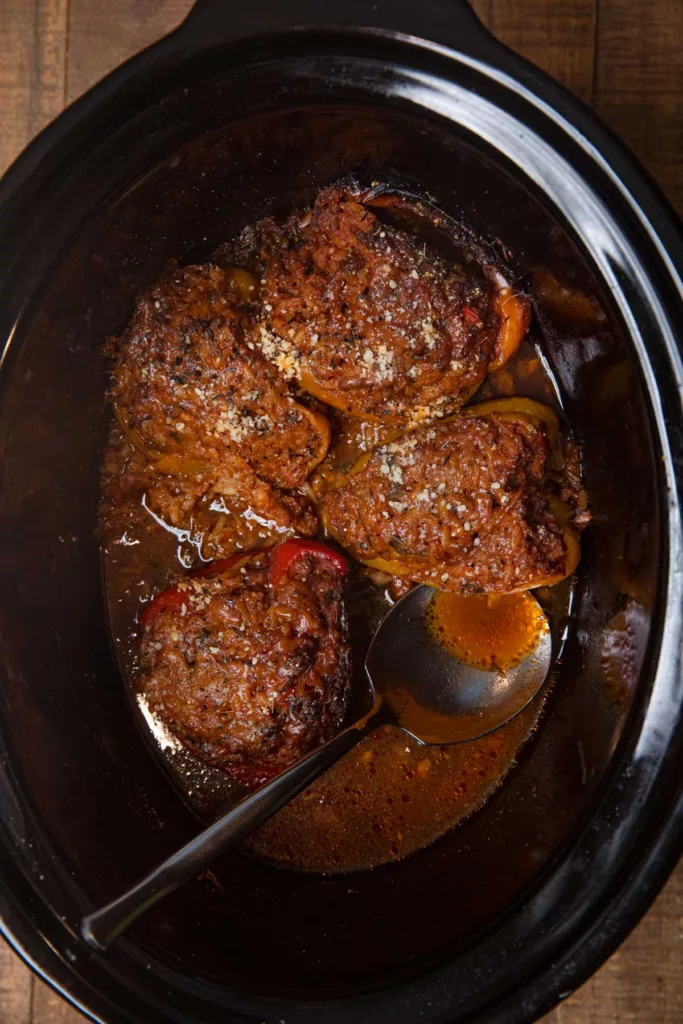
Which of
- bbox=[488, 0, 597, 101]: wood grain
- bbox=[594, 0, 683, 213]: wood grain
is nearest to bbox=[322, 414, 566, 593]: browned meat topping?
bbox=[594, 0, 683, 213]: wood grain

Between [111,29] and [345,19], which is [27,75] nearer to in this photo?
[111,29]

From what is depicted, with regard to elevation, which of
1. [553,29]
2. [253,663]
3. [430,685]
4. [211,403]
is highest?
[553,29]

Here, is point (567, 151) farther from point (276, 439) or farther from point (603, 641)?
point (603, 641)

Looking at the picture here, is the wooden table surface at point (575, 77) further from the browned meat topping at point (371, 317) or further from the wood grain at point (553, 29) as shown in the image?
the browned meat topping at point (371, 317)

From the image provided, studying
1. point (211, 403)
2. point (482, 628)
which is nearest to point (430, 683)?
point (482, 628)

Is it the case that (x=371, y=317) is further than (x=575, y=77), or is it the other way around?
(x=575, y=77)

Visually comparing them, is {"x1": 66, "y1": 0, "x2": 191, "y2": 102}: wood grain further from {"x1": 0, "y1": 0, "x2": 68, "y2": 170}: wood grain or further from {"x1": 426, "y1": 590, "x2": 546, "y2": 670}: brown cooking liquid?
{"x1": 426, "y1": 590, "x2": 546, "y2": 670}: brown cooking liquid

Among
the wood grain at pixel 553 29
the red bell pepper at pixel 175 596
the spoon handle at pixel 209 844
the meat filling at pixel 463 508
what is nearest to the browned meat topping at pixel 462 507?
the meat filling at pixel 463 508
